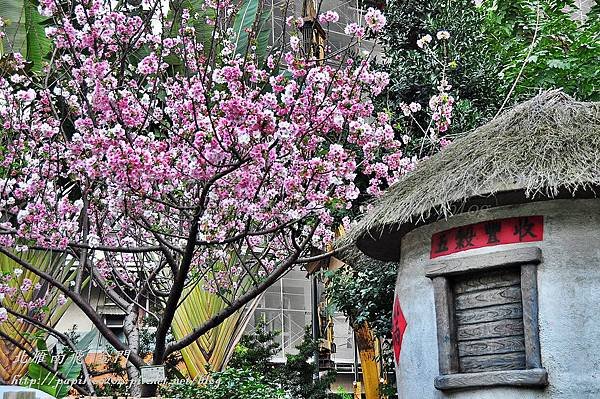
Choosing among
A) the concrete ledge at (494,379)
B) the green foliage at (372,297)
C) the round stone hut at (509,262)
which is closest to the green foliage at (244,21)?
the green foliage at (372,297)

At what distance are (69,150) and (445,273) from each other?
126 inches

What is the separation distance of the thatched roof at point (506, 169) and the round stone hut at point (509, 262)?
0.03 ft

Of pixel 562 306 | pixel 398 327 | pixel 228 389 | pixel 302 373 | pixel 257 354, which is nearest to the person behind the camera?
pixel 562 306

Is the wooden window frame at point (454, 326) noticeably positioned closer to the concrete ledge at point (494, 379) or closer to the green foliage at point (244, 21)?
the concrete ledge at point (494, 379)

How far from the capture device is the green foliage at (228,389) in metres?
7.24

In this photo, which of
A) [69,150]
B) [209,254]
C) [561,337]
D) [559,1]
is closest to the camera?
[561,337]

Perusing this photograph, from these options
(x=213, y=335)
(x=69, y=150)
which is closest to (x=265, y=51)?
(x=69, y=150)

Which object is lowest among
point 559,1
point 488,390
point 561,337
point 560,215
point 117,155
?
point 488,390

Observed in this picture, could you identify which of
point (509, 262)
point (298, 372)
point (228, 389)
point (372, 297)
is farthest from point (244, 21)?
point (509, 262)

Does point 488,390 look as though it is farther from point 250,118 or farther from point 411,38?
point 411,38

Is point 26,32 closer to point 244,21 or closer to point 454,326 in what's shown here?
point 244,21

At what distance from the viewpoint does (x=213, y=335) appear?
463 inches

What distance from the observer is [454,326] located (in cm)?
514

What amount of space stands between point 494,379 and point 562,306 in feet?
2.11
